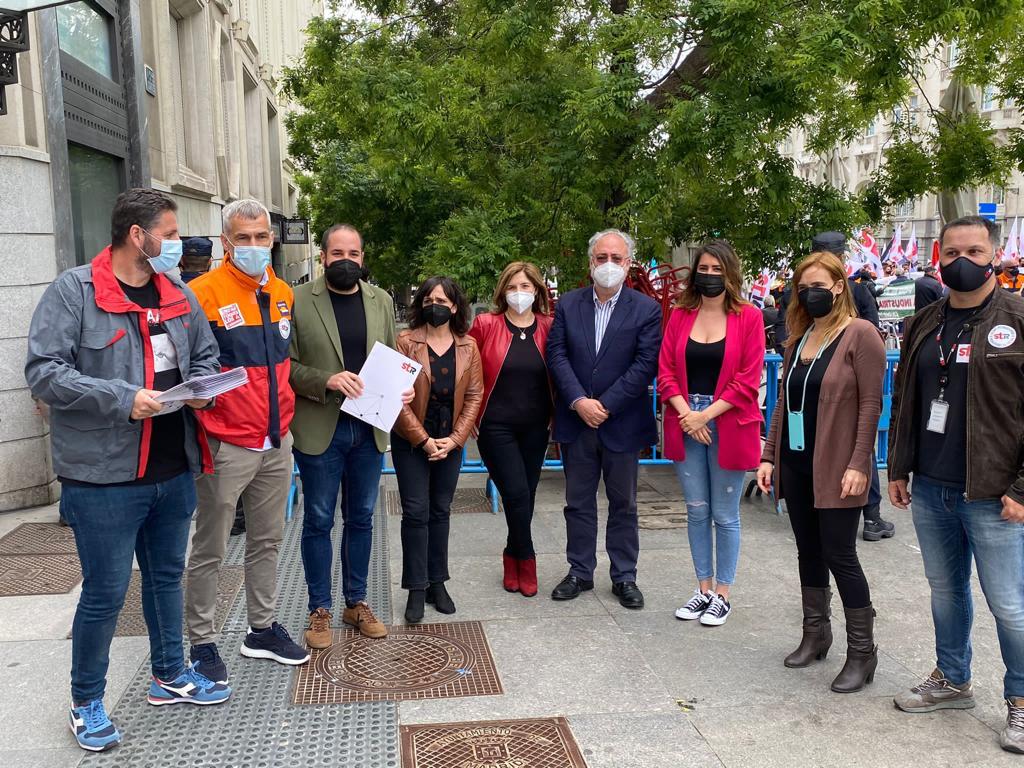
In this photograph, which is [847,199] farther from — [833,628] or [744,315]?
[833,628]

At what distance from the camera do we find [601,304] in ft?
18.3

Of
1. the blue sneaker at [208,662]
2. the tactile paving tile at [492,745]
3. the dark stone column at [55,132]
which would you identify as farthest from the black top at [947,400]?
the dark stone column at [55,132]

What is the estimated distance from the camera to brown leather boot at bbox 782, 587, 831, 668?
15.1 ft

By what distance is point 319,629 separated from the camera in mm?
4805

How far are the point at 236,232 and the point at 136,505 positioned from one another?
1303mm

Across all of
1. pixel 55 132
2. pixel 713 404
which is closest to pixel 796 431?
pixel 713 404

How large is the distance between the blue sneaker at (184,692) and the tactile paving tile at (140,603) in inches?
29.4

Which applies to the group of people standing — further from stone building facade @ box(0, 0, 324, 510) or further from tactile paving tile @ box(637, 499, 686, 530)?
stone building facade @ box(0, 0, 324, 510)

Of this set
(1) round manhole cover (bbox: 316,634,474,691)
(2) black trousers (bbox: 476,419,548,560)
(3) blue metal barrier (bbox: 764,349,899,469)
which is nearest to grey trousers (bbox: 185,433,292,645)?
(1) round manhole cover (bbox: 316,634,474,691)

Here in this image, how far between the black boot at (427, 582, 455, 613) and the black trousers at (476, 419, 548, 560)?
54cm

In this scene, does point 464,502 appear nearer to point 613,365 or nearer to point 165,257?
point 613,365

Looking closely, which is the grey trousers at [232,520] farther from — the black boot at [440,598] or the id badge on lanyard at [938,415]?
the id badge on lanyard at [938,415]

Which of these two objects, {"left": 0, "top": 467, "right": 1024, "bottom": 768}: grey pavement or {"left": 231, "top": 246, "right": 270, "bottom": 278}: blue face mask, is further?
{"left": 231, "top": 246, "right": 270, "bottom": 278}: blue face mask

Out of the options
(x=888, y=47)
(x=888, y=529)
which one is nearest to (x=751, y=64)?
(x=888, y=47)
